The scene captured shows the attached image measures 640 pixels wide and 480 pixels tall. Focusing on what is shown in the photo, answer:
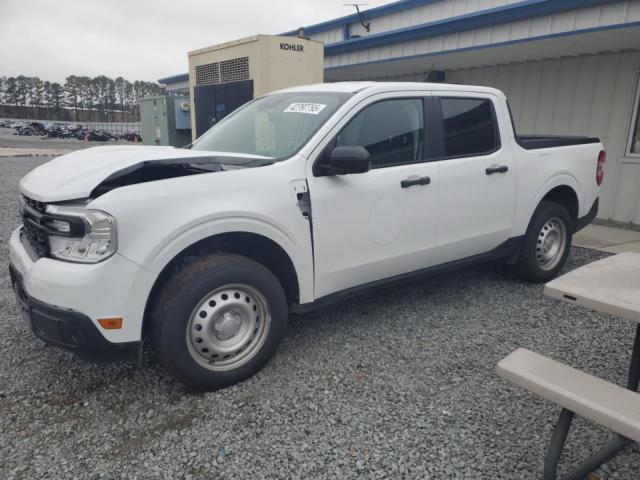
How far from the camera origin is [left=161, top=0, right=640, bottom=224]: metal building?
6.21 meters

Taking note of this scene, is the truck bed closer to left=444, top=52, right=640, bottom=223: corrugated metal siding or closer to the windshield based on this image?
the windshield

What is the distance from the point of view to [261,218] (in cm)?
293

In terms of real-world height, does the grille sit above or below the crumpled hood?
below

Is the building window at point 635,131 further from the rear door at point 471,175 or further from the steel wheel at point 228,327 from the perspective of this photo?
the steel wheel at point 228,327

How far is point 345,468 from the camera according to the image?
7.68 feet

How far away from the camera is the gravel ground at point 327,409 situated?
2371 millimetres

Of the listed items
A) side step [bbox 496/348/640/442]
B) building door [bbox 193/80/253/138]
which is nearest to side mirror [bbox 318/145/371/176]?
side step [bbox 496/348/640/442]

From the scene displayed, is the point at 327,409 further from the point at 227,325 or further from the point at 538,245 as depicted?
the point at 538,245

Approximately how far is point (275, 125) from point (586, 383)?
8.62 ft

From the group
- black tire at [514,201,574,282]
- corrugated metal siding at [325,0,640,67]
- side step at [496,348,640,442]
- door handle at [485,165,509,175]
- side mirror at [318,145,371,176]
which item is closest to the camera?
side step at [496,348,640,442]

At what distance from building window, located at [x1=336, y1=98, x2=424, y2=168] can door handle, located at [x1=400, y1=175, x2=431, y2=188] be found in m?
0.15

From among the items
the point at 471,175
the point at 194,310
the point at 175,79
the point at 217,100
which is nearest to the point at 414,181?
the point at 471,175

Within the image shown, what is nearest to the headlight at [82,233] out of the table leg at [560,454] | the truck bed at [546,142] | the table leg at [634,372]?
the table leg at [560,454]

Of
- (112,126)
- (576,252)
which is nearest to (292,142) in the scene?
(576,252)
